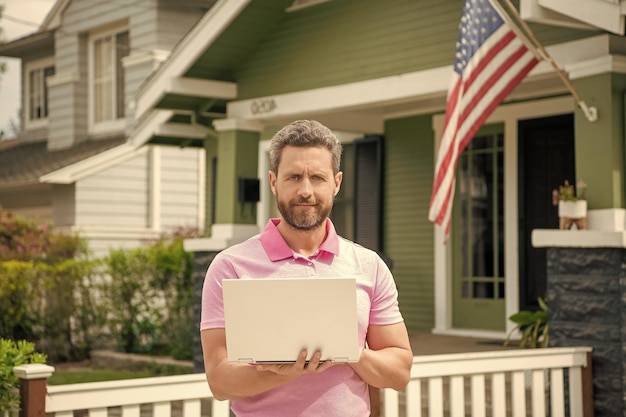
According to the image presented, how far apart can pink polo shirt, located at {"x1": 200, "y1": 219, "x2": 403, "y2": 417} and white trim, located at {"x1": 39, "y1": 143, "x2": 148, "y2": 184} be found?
12939mm

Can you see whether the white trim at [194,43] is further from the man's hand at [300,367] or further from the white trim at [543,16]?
the man's hand at [300,367]

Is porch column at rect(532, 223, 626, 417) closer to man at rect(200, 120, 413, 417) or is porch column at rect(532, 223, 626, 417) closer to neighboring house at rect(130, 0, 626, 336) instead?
neighboring house at rect(130, 0, 626, 336)

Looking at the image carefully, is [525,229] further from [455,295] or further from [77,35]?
[77,35]

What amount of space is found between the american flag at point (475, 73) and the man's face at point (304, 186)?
4.68 meters

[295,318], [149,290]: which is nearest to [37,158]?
[149,290]

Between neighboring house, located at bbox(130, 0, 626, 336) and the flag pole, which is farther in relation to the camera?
neighboring house, located at bbox(130, 0, 626, 336)

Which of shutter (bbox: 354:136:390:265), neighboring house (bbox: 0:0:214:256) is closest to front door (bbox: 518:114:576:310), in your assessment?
shutter (bbox: 354:136:390:265)

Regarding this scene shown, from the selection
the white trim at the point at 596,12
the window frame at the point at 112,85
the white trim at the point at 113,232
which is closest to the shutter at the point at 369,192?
the white trim at the point at 113,232

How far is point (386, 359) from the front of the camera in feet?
9.36

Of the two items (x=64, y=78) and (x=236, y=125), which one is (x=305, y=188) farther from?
(x=64, y=78)

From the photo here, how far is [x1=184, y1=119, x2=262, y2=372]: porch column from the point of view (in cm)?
1107

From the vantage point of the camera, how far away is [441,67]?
9023 millimetres

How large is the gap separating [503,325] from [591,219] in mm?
3396

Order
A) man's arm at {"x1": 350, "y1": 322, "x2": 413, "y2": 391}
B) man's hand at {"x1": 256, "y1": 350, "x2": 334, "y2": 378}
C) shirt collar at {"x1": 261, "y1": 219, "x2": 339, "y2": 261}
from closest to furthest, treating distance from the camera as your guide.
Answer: man's hand at {"x1": 256, "y1": 350, "x2": 334, "y2": 378}
man's arm at {"x1": 350, "y1": 322, "x2": 413, "y2": 391}
shirt collar at {"x1": 261, "y1": 219, "x2": 339, "y2": 261}
